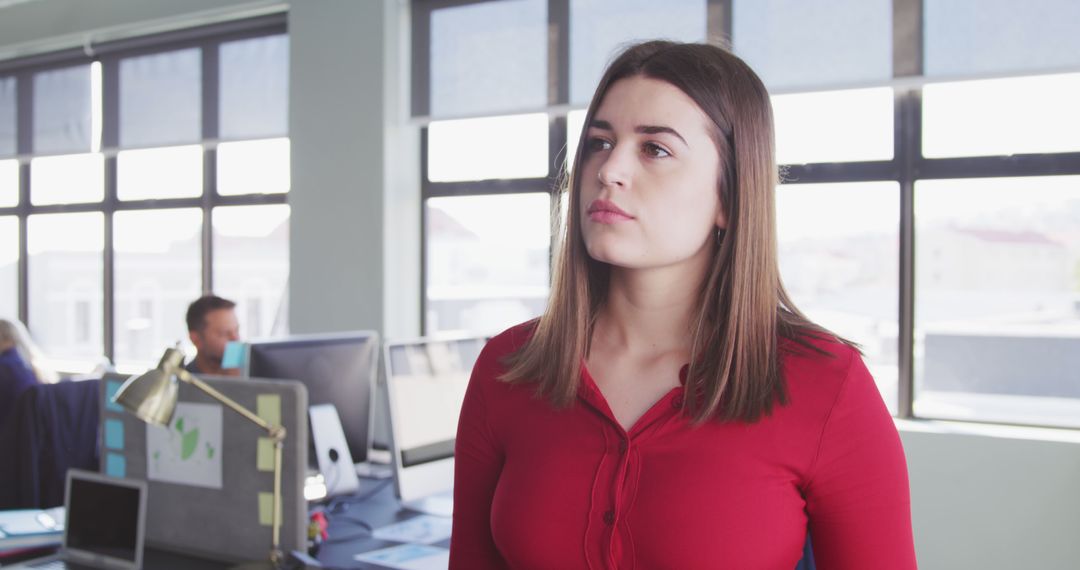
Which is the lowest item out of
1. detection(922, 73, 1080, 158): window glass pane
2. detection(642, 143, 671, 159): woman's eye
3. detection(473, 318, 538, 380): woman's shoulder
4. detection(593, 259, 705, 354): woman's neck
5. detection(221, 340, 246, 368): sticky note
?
detection(221, 340, 246, 368): sticky note

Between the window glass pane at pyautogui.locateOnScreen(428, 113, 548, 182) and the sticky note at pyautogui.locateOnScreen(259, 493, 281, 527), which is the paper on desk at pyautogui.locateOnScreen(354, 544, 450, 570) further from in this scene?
the window glass pane at pyautogui.locateOnScreen(428, 113, 548, 182)

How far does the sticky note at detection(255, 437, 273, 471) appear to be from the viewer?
1.90 metres

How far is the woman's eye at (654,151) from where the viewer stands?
103cm

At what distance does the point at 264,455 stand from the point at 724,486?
1285mm

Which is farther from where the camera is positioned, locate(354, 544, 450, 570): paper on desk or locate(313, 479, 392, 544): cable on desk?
locate(313, 479, 392, 544): cable on desk

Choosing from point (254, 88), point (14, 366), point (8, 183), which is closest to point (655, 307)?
point (14, 366)

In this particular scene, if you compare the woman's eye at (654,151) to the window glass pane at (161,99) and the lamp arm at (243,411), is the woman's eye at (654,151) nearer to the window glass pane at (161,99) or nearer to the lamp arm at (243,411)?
the lamp arm at (243,411)

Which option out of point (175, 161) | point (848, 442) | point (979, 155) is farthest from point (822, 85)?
point (175, 161)

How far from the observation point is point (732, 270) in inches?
41.5

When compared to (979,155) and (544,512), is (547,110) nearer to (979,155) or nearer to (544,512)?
(979,155)

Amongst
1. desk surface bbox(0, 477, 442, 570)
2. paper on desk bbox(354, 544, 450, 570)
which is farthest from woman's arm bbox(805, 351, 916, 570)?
desk surface bbox(0, 477, 442, 570)

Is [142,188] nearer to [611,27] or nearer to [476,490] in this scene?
[611,27]

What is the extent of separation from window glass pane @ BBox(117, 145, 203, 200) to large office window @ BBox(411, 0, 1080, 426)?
2.34 metres

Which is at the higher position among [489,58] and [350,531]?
[489,58]
